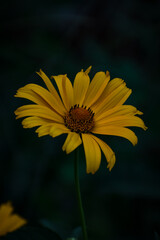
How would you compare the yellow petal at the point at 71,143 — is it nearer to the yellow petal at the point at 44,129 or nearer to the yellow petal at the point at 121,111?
the yellow petal at the point at 44,129

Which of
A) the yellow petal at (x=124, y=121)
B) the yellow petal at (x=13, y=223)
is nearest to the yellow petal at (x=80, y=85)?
the yellow petal at (x=124, y=121)

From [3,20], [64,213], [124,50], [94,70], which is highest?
[3,20]

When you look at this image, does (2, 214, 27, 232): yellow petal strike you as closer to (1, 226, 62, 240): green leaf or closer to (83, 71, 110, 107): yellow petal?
(1, 226, 62, 240): green leaf

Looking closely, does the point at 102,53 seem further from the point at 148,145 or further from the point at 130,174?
the point at 130,174

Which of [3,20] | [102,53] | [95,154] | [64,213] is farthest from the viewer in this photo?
[102,53]

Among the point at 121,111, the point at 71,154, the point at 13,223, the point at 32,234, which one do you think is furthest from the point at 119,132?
the point at 71,154

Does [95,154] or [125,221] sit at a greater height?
[95,154]

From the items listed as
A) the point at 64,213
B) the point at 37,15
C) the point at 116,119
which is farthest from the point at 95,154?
the point at 37,15
